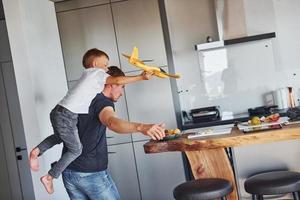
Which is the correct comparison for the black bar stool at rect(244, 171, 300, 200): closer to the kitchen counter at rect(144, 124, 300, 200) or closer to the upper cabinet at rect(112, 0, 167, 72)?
the kitchen counter at rect(144, 124, 300, 200)

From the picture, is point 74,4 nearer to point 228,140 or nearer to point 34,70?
point 34,70

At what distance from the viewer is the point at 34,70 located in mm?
3352

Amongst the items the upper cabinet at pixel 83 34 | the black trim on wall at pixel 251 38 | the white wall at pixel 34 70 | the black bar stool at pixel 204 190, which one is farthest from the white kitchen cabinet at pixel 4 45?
the black bar stool at pixel 204 190

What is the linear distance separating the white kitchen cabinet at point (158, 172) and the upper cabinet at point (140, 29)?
3.25 ft

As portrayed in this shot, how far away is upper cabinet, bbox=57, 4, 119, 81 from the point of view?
4.45 meters

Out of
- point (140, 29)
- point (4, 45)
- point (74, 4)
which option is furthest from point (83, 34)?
point (4, 45)

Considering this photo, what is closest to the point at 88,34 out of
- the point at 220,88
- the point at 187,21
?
the point at 187,21

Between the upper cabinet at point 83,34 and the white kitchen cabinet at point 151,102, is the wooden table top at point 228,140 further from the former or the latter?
the upper cabinet at point 83,34

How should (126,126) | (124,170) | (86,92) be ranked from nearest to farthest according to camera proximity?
1. (126,126)
2. (86,92)
3. (124,170)

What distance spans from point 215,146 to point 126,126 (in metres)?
0.63

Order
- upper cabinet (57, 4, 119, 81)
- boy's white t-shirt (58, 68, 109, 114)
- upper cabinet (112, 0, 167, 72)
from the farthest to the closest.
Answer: upper cabinet (57, 4, 119, 81) < upper cabinet (112, 0, 167, 72) < boy's white t-shirt (58, 68, 109, 114)

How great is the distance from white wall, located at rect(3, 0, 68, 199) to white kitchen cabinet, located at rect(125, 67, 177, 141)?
3.18ft

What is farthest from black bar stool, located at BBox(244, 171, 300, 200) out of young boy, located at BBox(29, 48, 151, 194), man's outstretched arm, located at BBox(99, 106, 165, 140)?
young boy, located at BBox(29, 48, 151, 194)

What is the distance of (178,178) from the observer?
436cm
